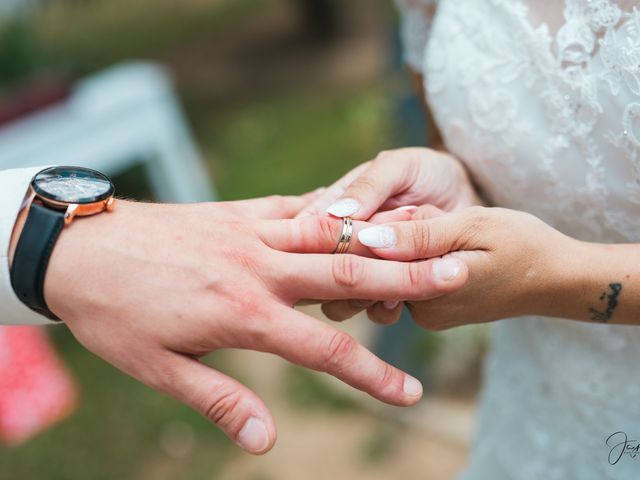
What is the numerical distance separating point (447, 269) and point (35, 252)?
80 centimetres

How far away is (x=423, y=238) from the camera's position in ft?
4.80

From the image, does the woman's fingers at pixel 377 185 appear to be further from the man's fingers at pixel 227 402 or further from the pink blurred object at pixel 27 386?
the pink blurred object at pixel 27 386

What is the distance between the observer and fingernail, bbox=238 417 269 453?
53.0 inches

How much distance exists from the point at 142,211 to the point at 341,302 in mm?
473

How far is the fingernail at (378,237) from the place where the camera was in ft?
4.84

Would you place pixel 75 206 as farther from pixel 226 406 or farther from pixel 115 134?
pixel 115 134

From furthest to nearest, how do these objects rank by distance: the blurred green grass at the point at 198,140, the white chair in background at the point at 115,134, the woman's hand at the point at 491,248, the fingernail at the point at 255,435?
the white chair in background at the point at 115,134 → the blurred green grass at the point at 198,140 → the woman's hand at the point at 491,248 → the fingernail at the point at 255,435

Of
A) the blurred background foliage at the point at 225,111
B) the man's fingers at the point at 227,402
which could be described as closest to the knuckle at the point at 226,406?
the man's fingers at the point at 227,402

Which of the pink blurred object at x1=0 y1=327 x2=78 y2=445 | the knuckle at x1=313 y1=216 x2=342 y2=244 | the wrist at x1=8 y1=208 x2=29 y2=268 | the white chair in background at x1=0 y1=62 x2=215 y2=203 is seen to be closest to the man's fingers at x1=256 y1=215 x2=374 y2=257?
the knuckle at x1=313 y1=216 x2=342 y2=244

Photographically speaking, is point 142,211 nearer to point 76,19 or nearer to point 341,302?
point 341,302

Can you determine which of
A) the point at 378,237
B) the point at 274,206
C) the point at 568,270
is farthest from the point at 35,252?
the point at 568,270

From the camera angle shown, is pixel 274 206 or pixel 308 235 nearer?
pixel 308 235

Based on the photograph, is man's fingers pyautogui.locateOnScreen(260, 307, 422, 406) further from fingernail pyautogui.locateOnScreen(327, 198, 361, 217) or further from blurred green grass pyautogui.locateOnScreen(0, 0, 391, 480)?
blurred green grass pyautogui.locateOnScreen(0, 0, 391, 480)

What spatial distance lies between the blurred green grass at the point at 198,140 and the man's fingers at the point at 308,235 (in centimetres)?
251
